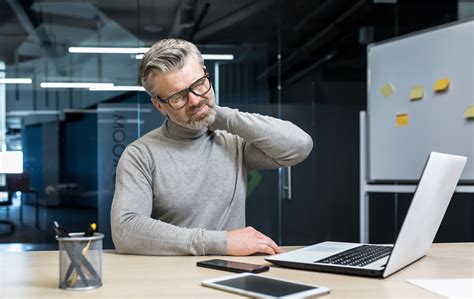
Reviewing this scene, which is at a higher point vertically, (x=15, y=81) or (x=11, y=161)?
(x=15, y=81)

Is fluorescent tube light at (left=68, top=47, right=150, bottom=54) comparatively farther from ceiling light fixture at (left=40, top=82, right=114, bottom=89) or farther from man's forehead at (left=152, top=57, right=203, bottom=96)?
man's forehead at (left=152, top=57, right=203, bottom=96)

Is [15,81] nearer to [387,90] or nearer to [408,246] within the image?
[387,90]

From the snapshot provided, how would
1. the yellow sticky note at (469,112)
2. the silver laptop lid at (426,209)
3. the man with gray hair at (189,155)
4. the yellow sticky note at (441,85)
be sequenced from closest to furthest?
the silver laptop lid at (426,209)
the man with gray hair at (189,155)
the yellow sticky note at (469,112)
the yellow sticky note at (441,85)

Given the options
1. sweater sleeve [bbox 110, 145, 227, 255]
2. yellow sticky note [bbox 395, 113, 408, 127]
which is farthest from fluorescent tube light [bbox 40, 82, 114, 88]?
sweater sleeve [bbox 110, 145, 227, 255]

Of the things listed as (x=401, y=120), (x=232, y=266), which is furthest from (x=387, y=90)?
(x=232, y=266)

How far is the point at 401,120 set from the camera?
315cm

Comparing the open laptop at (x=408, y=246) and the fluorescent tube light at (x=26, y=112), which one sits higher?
the fluorescent tube light at (x=26, y=112)

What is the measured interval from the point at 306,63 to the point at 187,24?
1.04 meters

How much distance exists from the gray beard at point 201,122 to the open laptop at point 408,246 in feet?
1.71

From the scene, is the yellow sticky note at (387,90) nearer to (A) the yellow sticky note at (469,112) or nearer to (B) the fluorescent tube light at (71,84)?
(A) the yellow sticky note at (469,112)

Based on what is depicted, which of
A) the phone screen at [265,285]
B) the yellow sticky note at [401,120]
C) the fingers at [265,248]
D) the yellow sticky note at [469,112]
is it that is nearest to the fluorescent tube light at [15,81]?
the yellow sticky note at [401,120]

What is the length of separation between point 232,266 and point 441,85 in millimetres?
2239

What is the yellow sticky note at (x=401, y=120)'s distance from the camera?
312 centimetres

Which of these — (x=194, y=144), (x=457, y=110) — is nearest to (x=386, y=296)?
(x=194, y=144)
